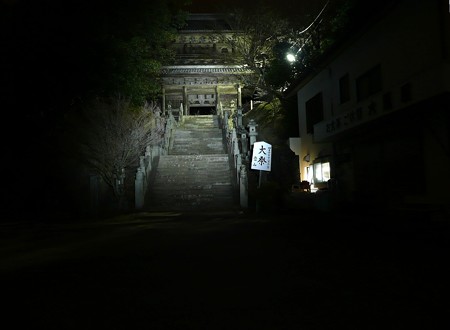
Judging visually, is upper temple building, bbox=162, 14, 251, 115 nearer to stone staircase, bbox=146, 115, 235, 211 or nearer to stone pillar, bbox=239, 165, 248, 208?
stone staircase, bbox=146, 115, 235, 211

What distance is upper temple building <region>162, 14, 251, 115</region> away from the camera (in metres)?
36.9

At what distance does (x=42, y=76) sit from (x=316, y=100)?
557 inches

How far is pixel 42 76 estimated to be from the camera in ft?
64.0

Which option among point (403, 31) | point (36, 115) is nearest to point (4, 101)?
point (36, 115)

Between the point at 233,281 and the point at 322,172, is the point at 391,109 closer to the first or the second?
the point at 322,172

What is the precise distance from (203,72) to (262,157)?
2100cm

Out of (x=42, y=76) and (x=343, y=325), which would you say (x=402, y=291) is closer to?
(x=343, y=325)

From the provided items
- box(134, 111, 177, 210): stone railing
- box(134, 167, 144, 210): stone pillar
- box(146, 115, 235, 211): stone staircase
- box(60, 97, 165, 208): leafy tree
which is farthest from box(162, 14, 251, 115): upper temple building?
box(134, 167, 144, 210): stone pillar

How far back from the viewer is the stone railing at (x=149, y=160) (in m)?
19.0

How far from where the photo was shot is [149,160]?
21328 mm

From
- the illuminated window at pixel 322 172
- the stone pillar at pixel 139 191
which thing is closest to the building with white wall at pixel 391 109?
the illuminated window at pixel 322 172

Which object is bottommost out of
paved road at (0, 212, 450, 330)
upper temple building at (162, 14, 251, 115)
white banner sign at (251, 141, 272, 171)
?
paved road at (0, 212, 450, 330)

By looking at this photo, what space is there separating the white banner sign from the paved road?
8536 mm

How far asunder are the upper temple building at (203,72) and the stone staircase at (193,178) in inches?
414
